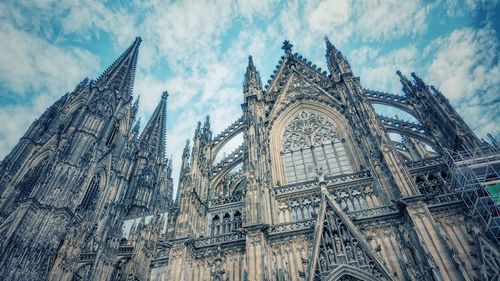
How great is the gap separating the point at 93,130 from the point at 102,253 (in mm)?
15148

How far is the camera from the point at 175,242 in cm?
1377

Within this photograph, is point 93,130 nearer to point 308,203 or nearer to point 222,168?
point 222,168

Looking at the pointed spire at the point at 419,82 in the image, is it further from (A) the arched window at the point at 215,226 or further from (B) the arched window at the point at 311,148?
(A) the arched window at the point at 215,226

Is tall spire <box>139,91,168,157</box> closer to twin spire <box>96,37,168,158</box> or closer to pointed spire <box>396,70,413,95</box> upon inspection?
twin spire <box>96,37,168,158</box>

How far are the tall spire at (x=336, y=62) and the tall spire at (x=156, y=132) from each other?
32927 mm

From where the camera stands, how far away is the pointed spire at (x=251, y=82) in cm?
2120

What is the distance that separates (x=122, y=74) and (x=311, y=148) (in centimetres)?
4055

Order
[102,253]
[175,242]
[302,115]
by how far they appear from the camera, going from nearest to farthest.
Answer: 1. [175,242]
2. [302,115]
3. [102,253]

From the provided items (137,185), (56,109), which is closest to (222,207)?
(137,185)

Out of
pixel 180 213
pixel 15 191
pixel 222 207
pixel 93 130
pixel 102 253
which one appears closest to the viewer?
pixel 180 213

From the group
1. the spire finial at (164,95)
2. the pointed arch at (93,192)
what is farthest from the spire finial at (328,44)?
the spire finial at (164,95)

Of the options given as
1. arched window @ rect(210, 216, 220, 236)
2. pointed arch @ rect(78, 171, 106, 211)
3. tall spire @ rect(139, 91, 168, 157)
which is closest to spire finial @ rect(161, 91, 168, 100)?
tall spire @ rect(139, 91, 168, 157)

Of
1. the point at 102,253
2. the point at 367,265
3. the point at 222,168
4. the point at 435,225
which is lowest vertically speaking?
the point at 367,265

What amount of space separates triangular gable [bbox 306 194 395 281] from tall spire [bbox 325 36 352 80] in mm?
10123
